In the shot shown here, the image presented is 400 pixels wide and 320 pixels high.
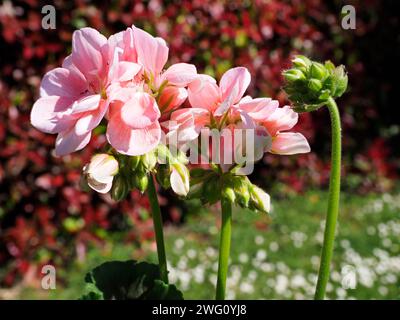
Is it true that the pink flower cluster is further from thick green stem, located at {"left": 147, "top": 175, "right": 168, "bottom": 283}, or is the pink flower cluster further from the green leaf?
the green leaf

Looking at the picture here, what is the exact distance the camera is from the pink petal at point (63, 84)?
82 cm

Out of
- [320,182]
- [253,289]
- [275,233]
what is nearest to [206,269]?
[253,289]

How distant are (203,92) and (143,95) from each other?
90 mm

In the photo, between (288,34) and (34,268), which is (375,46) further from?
(34,268)

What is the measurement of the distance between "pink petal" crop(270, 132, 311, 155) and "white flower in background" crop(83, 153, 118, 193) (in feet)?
0.74

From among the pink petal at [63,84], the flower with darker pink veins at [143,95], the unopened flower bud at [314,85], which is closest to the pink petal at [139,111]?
the flower with darker pink veins at [143,95]

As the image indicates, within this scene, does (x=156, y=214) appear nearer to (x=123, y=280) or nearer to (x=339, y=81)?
(x=123, y=280)

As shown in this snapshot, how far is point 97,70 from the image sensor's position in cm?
80

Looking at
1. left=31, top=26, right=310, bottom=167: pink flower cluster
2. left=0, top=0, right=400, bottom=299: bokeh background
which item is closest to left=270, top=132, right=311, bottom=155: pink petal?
left=31, top=26, right=310, bottom=167: pink flower cluster

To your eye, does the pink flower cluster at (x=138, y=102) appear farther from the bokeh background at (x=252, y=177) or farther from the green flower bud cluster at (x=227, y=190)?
the bokeh background at (x=252, y=177)

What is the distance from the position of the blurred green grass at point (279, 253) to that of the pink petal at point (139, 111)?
2.13m

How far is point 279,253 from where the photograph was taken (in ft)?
12.0

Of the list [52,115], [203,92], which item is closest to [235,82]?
[203,92]
